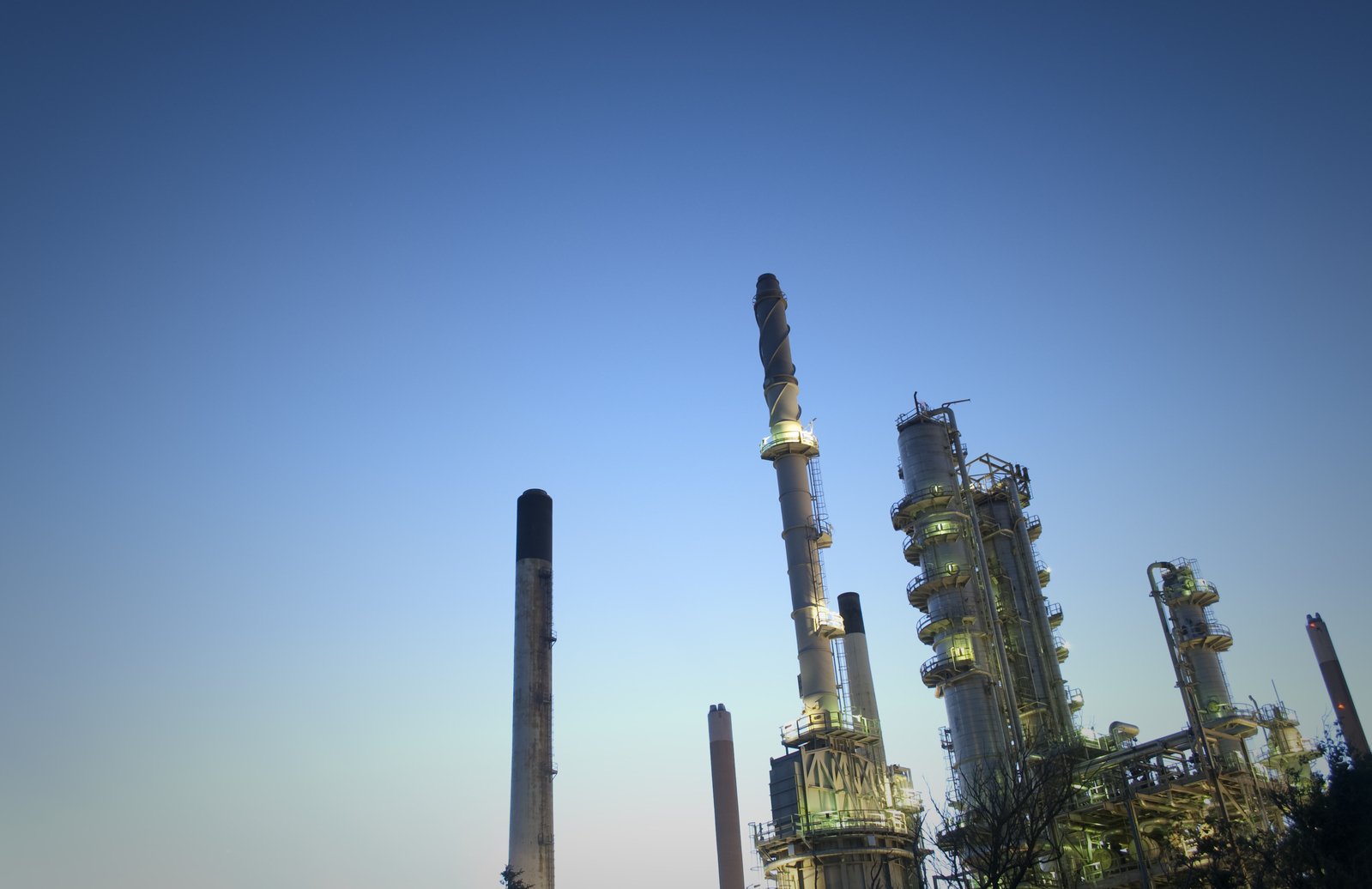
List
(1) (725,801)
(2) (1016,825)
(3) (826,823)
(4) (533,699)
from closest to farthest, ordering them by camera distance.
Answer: (2) (1016,825) → (3) (826,823) → (4) (533,699) → (1) (725,801)

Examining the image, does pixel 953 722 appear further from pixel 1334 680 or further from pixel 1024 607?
pixel 1334 680

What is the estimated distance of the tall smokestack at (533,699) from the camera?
181 ft

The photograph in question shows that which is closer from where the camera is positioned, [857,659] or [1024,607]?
[1024,607]

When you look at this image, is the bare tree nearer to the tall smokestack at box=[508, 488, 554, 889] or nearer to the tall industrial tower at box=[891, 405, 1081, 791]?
the tall industrial tower at box=[891, 405, 1081, 791]

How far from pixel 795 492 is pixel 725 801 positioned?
83.4ft

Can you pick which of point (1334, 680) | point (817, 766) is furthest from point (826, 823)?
point (1334, 680)

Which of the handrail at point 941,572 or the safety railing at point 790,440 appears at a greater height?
the safety railing at point 790,440

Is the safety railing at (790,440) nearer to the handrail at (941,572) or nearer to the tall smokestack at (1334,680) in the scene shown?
the handrail at (941,572)

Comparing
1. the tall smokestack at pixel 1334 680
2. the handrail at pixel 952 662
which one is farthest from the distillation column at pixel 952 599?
the tall smokestack at pixel 1334 680

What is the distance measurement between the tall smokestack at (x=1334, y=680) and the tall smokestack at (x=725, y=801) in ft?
147

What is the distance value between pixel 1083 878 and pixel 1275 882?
44.8ft

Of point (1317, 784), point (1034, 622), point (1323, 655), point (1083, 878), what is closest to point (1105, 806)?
point (1083, 878)

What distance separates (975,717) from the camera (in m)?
54.3

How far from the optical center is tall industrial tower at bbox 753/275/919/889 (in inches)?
1978
